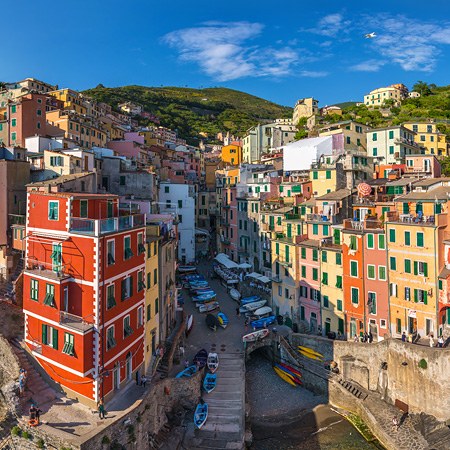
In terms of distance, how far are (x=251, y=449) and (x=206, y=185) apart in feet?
210

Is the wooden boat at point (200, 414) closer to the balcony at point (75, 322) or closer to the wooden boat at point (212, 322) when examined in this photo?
the wooden boat at point (212, 322)

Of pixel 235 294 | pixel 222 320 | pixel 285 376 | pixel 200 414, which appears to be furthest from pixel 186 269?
pixel 200 414

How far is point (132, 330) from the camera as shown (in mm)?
25609

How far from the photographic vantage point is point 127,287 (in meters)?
24.8

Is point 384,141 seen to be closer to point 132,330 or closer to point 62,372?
point 132,330

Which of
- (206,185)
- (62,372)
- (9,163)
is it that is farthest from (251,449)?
(206,185)

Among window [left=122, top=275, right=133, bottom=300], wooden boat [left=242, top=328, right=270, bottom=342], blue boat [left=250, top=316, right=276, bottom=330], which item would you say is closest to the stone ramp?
wooden boat [left=242, top=328, right=270, bottom=342]

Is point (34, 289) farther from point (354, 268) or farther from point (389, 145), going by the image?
point (389, 145)

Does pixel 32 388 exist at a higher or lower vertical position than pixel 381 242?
lower

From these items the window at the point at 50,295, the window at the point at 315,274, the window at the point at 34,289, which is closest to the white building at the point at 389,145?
the window at the point at 315,274

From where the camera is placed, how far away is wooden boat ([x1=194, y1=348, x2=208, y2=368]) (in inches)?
1226

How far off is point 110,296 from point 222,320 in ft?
61.5

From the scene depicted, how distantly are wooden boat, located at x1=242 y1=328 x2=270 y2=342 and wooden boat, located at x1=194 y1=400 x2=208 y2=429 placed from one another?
886 centimetres

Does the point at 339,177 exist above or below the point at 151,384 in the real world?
above
